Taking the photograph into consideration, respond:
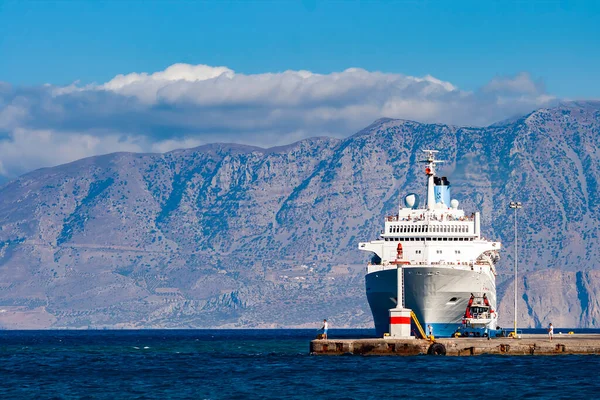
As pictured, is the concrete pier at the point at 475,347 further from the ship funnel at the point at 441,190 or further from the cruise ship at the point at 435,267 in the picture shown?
the ship funnel at the point at 441,190

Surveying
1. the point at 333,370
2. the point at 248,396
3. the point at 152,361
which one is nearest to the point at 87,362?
the point at 152,361

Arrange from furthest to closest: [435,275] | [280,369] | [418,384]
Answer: [435,275] < [280,369] < [418,384]

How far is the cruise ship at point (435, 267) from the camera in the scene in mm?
149500

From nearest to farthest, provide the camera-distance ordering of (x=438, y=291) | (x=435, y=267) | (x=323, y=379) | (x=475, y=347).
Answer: (x=323, y=379), (x=475, y=347), (x=435, y=267), (x=438, y=291)

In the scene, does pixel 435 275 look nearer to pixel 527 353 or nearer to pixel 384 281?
pixel 384 281

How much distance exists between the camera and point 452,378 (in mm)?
102938

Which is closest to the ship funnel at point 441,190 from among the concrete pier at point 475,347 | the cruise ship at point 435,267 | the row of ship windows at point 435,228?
the cruise ship at point 435,267

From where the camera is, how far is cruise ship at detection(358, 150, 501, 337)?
150 meters

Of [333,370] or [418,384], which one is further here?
[333,370]

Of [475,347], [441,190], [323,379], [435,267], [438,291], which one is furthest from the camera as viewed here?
[441,190]

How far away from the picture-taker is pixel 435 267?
14912 centimetres

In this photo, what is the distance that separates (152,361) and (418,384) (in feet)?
163

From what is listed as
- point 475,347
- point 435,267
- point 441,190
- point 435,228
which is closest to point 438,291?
point 435,267

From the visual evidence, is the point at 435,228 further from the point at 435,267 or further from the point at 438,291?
the point at 438,291
